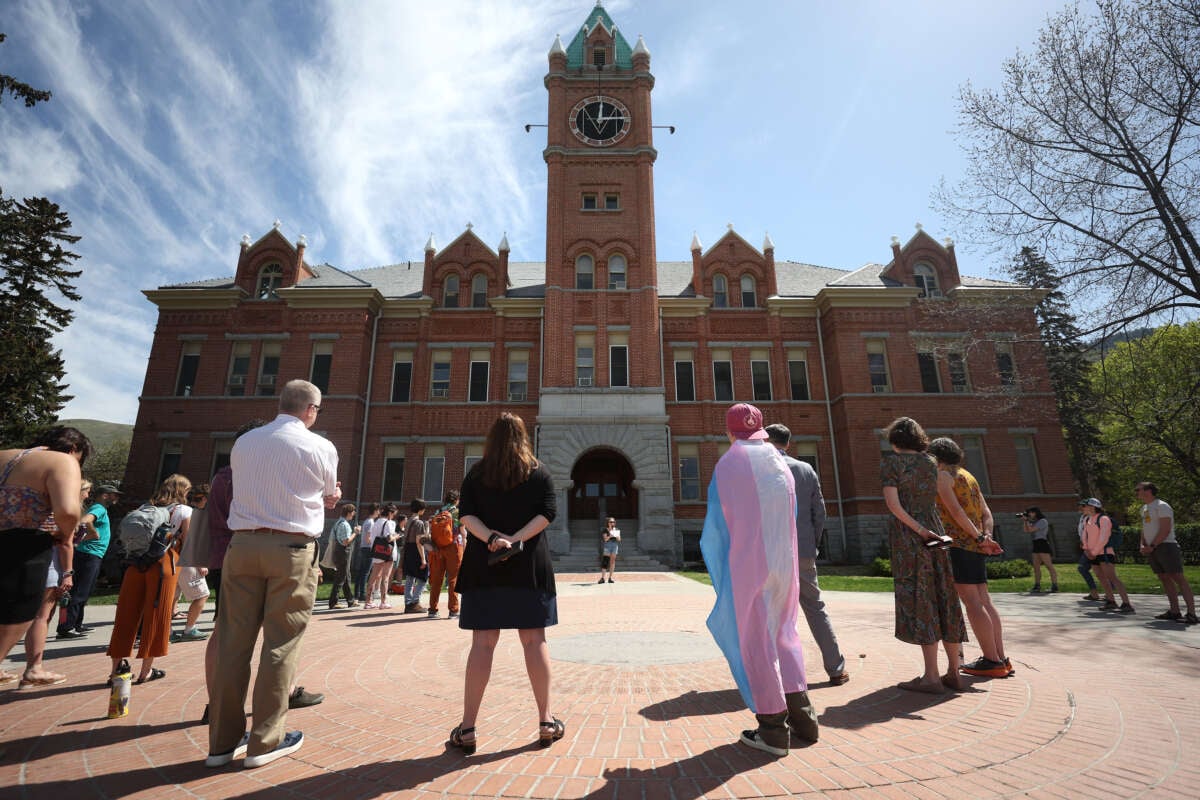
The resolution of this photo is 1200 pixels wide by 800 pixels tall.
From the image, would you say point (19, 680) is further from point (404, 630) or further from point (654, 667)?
point (654, 667)

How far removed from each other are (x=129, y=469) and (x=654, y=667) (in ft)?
89.7

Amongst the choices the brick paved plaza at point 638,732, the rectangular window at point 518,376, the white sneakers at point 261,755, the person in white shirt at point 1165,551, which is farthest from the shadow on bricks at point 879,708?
the rectangular window at point 518,376

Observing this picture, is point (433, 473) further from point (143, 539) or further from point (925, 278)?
point (925, 278)

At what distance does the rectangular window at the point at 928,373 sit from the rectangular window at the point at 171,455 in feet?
109

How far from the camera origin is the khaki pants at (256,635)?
9.82 ft

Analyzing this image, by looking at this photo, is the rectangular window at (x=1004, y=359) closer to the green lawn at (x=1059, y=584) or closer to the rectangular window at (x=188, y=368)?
the green lawn at (x=1059, y=584)

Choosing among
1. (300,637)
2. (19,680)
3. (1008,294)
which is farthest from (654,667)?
(1008,294)

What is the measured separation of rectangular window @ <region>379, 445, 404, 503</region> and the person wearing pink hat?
22.1 metres

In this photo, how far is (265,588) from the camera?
10.3 feet

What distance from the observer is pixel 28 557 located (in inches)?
147

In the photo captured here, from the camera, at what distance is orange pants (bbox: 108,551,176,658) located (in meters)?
4.58

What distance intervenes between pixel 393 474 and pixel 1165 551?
23600mm

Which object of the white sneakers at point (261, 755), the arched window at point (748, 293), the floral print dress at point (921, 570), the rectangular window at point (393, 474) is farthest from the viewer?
the arched window at point (748, 293)

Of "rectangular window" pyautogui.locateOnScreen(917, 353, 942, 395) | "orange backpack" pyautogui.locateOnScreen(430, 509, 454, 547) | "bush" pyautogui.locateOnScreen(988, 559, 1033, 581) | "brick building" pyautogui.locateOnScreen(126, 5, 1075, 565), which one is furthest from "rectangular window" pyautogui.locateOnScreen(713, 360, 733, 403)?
"orange backpack" pyautogui.locateOnScreen(430, 509, 454, 547)
